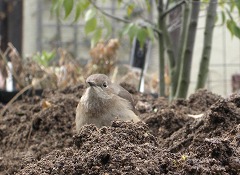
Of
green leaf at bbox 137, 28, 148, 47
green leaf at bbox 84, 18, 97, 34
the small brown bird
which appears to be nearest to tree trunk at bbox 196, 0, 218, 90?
green leaf at bbox 137, 28, 148, 47

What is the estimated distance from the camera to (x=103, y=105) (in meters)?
2.75

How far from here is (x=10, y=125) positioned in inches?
126

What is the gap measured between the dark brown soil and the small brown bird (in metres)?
0.12

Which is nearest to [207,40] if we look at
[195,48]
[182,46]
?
[182,46]

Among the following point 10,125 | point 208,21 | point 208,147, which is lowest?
point 10,125

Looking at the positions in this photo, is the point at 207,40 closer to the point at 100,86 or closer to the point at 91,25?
the point at 91,25

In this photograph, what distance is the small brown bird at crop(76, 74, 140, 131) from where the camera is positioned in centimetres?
267

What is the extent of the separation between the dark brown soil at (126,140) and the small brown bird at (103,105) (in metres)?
0.12

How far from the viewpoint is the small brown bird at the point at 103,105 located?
2670 millimetres

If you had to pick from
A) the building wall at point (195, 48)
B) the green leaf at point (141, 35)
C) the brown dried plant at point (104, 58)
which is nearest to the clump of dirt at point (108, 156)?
the green leaf at point (141, 35)

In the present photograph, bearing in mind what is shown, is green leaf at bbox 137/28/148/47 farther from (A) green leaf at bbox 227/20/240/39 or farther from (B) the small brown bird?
(B) the small brown bird

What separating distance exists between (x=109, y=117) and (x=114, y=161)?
4.06ft

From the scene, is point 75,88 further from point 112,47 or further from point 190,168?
point 190,168

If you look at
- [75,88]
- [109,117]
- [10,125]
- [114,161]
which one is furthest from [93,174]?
[75,88]
